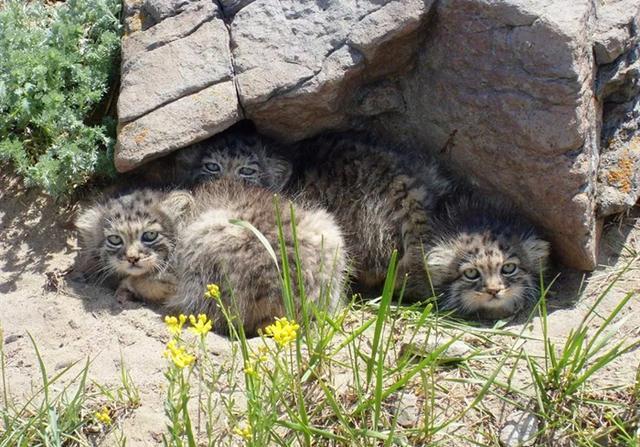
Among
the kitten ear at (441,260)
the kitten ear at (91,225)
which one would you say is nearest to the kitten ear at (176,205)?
the kitten ear at (91,225)

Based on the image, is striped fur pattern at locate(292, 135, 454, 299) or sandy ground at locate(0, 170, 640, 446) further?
striped fur pattern at locate(292, 135, 454, 299)

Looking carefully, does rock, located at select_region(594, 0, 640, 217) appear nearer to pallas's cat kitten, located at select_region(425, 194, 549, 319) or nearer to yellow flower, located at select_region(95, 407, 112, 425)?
pallas's cat kitten, located at select_region(425, 194, 549, 319)

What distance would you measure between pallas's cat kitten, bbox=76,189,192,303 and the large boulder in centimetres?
30

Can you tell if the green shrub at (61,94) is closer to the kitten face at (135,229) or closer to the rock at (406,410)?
the kitten face at (135,229)

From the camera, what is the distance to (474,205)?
623 cm

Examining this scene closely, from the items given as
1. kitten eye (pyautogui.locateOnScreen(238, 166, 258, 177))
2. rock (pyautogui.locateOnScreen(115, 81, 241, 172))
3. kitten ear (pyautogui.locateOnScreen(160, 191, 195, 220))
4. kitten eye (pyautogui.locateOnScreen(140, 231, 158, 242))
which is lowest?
kitten eye (pyautogui.locateOnScreen(140, 231, 158, 242))

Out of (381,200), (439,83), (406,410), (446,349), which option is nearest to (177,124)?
(381,200)

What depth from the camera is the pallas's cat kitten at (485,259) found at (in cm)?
605

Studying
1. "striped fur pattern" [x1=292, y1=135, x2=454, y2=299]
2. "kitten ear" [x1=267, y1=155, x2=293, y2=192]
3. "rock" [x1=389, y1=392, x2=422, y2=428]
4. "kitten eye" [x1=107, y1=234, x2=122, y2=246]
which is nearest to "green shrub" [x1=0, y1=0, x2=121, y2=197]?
"kitten eye" [x1=107, y1=234, x2=122, y2=246]

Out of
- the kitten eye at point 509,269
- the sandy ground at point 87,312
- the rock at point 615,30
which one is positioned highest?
the rock at point 615,30

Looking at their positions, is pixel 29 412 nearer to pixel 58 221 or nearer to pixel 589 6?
pixel 58 221

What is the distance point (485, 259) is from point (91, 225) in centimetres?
255

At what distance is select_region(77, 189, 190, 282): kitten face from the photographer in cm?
607

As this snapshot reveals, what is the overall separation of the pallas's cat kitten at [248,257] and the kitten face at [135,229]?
15 cm
